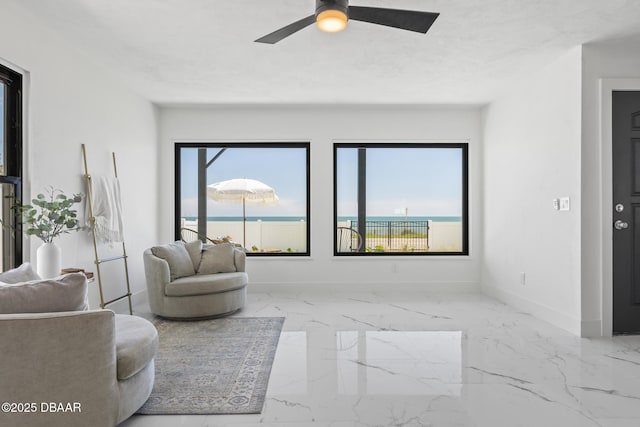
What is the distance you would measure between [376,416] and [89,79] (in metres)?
3.81

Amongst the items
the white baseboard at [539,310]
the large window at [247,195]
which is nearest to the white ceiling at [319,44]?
the large window at [247,195]

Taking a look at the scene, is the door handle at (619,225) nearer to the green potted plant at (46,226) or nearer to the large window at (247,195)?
the large window at (247,195)

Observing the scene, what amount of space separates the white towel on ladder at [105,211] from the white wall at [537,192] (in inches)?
168

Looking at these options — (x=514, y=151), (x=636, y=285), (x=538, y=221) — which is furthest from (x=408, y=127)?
(x=636, y=285)

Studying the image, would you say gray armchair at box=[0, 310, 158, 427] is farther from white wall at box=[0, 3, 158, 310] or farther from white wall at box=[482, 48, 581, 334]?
white wall at box=[482, 48, 581, 334]

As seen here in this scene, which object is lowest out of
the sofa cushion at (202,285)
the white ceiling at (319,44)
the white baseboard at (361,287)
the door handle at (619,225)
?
the white baseboard at (361,287)

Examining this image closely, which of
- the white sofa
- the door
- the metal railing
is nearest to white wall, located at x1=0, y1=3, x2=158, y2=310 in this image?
the white sofa

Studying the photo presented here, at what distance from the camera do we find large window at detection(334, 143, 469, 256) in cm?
578

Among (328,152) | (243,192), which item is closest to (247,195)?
(243,192)

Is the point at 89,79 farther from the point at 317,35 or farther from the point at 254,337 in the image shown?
the point at 254,337

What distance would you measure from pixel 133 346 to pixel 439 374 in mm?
1933

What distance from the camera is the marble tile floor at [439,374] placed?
218cm

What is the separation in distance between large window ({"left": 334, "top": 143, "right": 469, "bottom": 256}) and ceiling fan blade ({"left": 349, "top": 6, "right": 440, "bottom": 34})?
3378mm

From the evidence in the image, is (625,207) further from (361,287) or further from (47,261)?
(47,261)
